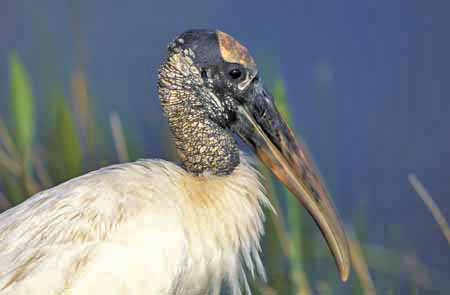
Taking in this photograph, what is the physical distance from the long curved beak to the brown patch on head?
8 cm

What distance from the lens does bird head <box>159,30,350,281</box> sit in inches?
107

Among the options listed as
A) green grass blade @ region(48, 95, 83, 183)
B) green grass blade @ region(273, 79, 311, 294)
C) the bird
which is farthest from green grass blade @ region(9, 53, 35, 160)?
green grass blade @ region(273, 79, 311, 294)

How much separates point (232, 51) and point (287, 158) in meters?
0.34

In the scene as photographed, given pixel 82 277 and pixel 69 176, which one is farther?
pixel 69 176

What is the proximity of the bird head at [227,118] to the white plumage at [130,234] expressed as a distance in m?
0.09

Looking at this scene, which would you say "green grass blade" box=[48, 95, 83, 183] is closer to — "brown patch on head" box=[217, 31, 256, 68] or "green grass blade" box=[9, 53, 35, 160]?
"green grass blade" box=[9, 53, 35, 160]

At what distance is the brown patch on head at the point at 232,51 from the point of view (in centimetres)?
270

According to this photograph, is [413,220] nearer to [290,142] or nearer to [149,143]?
[149,143]

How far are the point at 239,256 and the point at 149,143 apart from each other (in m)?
1.49

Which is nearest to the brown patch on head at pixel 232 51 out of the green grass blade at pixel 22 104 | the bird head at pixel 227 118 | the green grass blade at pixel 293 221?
the bird head at pixel 227 118

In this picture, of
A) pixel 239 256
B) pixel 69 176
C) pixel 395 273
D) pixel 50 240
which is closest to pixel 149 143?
pixel 69 176

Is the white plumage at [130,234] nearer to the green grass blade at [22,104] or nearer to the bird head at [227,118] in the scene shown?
the bird head at [227,118]

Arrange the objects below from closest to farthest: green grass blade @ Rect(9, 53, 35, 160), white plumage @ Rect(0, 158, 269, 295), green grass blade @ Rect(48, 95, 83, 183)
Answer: white plumage @ Rect(0, 158, 269, 295), green grass blade @ Rect(9, 53, 35, 160), green grass blade @ Rect(48, 95, 83, 183)

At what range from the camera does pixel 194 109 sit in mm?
2738
